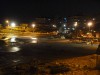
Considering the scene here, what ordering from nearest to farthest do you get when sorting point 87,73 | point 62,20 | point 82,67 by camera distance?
point 87,73 → point 82,67 → point 62,20

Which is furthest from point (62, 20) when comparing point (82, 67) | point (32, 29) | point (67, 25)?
point (82, 67)

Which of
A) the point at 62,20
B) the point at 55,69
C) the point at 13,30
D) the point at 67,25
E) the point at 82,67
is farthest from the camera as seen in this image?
the point at 62,20

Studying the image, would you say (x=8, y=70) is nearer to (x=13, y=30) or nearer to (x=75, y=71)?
(x=75, y=71)

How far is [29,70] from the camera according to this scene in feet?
52.9

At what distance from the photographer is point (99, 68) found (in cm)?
1609

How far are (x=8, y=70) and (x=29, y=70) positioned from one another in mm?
1437

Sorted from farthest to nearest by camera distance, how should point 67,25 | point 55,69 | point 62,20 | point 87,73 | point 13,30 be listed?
point 62,20
point 67,25
point 13,30
point 55,69
point 87,73

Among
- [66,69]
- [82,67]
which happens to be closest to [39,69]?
[66,69]

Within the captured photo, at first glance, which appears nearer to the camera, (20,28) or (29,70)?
(29,70)

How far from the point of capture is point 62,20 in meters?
104

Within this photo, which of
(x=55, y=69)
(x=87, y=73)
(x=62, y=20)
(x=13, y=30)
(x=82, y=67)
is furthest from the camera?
(x=62, y=20)

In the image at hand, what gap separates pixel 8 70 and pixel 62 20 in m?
88.1

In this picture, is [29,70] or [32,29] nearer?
[29,70]

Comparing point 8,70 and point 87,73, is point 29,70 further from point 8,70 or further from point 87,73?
point 87,73
